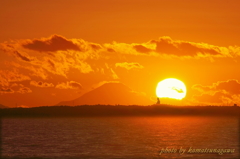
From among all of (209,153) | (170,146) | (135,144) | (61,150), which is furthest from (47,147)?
(209,153)

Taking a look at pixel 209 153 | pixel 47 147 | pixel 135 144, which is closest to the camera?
pixel 209 153

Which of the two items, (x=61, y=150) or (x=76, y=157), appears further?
(x=61, y=150)

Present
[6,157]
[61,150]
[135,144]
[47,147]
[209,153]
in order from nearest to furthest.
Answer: [6,157] < [209,153] < [61,150] < [47,147] < [135,144]

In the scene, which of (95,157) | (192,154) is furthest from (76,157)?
(192,154)

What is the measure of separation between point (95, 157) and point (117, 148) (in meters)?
16.0

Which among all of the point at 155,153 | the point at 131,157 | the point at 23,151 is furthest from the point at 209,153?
the point at 23,151

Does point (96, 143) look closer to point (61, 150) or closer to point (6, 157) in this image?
point (61, 150)

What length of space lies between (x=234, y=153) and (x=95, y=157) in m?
27.7

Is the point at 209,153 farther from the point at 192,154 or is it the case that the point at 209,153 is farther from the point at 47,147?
the point at 47,147

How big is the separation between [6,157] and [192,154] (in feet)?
115

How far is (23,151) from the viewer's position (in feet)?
300

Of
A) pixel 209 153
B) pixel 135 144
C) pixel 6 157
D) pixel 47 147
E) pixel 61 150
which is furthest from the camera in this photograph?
pixel 135 144

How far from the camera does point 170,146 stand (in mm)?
103625

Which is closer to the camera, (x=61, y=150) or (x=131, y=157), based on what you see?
(x=131, y=157)
